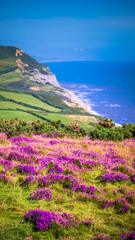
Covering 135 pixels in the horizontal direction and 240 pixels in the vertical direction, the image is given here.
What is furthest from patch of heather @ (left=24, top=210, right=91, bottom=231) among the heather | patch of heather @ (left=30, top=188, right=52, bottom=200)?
patch of heather @ (left=30, top=188, right=52, bottom=200)

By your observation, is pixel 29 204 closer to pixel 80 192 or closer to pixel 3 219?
pixel 3 219

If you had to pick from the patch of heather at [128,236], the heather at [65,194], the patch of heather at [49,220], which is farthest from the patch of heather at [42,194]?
the patch of heather at [128,236]

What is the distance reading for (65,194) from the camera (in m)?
6.55

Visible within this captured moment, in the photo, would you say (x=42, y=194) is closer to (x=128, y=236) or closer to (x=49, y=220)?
(x=49, y=220)

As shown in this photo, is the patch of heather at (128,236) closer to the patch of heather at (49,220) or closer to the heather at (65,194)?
the heather at (65,194)

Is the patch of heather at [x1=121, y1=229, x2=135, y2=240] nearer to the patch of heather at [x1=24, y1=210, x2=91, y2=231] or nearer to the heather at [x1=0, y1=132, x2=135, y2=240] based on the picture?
the heather at [x1=0, y1=132, x2=135, y2=240]

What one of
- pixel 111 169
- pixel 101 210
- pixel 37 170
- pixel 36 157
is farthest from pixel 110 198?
pixel 36 157

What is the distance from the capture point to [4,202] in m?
5.70

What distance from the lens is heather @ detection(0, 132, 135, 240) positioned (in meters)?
4.75

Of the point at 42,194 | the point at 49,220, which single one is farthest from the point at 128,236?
the point at 42,194

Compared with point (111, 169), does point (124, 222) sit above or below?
below

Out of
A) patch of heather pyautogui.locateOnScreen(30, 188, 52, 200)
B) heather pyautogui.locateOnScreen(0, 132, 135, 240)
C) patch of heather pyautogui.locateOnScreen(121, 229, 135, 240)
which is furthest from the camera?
patch of heather pyautogui.locateOnScreen(30, 188, 52, 200)

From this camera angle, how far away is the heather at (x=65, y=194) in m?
4.75

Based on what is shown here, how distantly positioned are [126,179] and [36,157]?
14.7 ft
